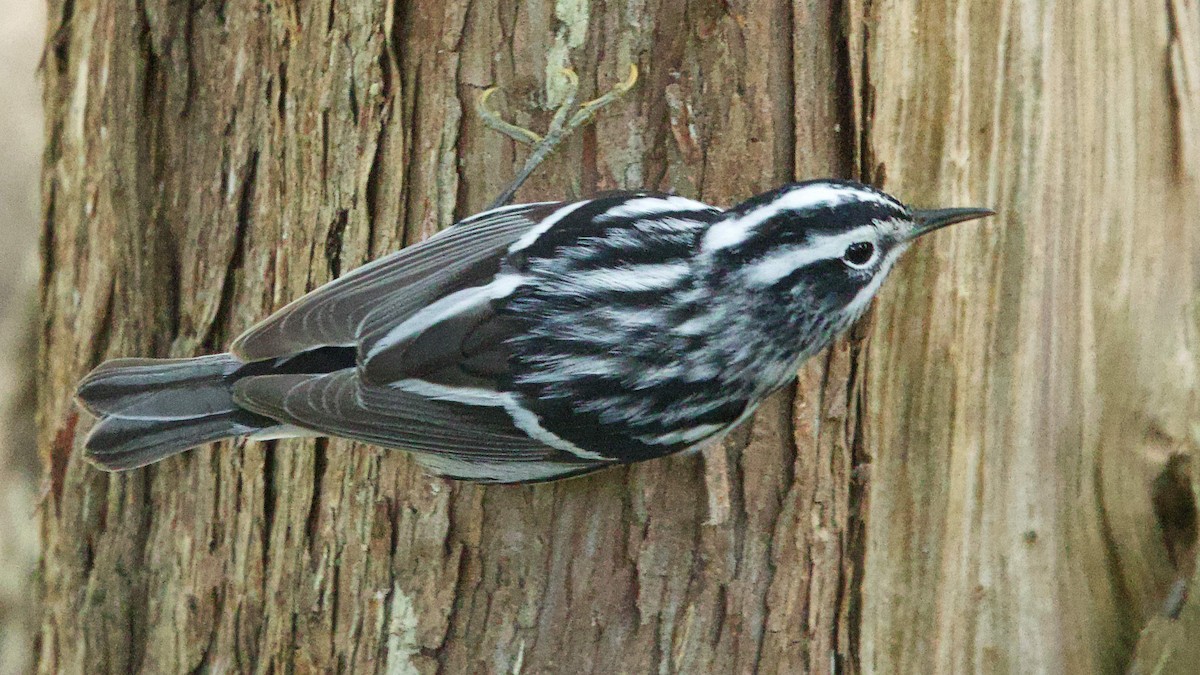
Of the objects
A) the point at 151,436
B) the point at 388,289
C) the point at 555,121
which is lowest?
the point at 151,436

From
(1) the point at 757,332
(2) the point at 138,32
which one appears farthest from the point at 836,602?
(2) the point at 138,32

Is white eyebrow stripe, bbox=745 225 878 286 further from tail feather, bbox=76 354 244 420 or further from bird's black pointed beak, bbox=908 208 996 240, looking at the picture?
tail feather, bbox=76 354 244 420

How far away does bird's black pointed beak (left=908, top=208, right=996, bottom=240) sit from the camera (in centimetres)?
278

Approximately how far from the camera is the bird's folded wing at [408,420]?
9.34 ft

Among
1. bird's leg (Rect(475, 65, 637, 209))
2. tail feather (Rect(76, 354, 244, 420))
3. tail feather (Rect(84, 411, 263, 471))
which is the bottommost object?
tail feather (Rect(84, 411, 263, 471))

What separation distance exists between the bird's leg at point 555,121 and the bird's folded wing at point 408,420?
594 millimetres

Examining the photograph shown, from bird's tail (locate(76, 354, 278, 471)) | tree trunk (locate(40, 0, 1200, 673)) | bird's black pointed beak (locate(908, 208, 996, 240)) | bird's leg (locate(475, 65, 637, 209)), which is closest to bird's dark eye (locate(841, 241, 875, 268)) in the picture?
bird's black pointed beak (locate(908, 208, 996, 240))

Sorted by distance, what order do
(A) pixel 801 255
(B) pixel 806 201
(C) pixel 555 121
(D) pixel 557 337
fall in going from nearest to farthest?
(B) pixel 806 201
(A) pixel 801 255
(D) pixel 557 337
(C) pixel 555 121

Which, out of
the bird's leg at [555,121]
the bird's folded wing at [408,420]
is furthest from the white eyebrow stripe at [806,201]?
the bird's folded wing at [408,420]

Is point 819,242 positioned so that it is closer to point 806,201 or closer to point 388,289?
point 806,201

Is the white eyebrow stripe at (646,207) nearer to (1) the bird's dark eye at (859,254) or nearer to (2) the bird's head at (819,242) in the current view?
(2) the bird's head at (819,242)

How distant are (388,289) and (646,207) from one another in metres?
0.66

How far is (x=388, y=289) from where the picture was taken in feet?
9.70

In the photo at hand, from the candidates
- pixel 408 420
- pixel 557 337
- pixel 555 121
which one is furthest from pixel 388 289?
pixel 555 121
